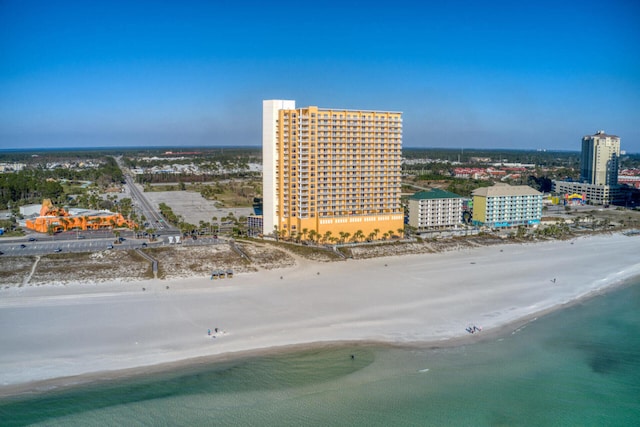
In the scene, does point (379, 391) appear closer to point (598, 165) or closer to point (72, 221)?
point (72, 221)

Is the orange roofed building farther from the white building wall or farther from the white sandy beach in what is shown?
the white sandy beach

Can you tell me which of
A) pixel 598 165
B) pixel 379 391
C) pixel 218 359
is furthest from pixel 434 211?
pixel 598 165

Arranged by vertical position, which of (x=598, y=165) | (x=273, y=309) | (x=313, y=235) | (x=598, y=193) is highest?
(x=598, y=165)

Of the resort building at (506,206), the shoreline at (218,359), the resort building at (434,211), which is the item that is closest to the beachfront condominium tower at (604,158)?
the resort building at (506,206)

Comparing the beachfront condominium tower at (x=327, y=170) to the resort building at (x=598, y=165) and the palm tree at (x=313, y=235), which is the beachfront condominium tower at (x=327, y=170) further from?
the resort building at (x=598, y=165)

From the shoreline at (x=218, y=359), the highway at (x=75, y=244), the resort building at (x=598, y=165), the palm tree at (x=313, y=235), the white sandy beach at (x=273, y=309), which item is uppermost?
the resort building at (x=598, y=165)

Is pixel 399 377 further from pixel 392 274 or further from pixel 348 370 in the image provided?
pixel 392 274

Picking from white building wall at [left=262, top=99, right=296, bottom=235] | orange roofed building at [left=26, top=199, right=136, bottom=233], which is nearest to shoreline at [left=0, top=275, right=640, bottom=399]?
white building wall at [left=262, top=99, right=296, bottom=235]

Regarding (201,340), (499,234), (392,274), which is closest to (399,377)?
(201,340)
